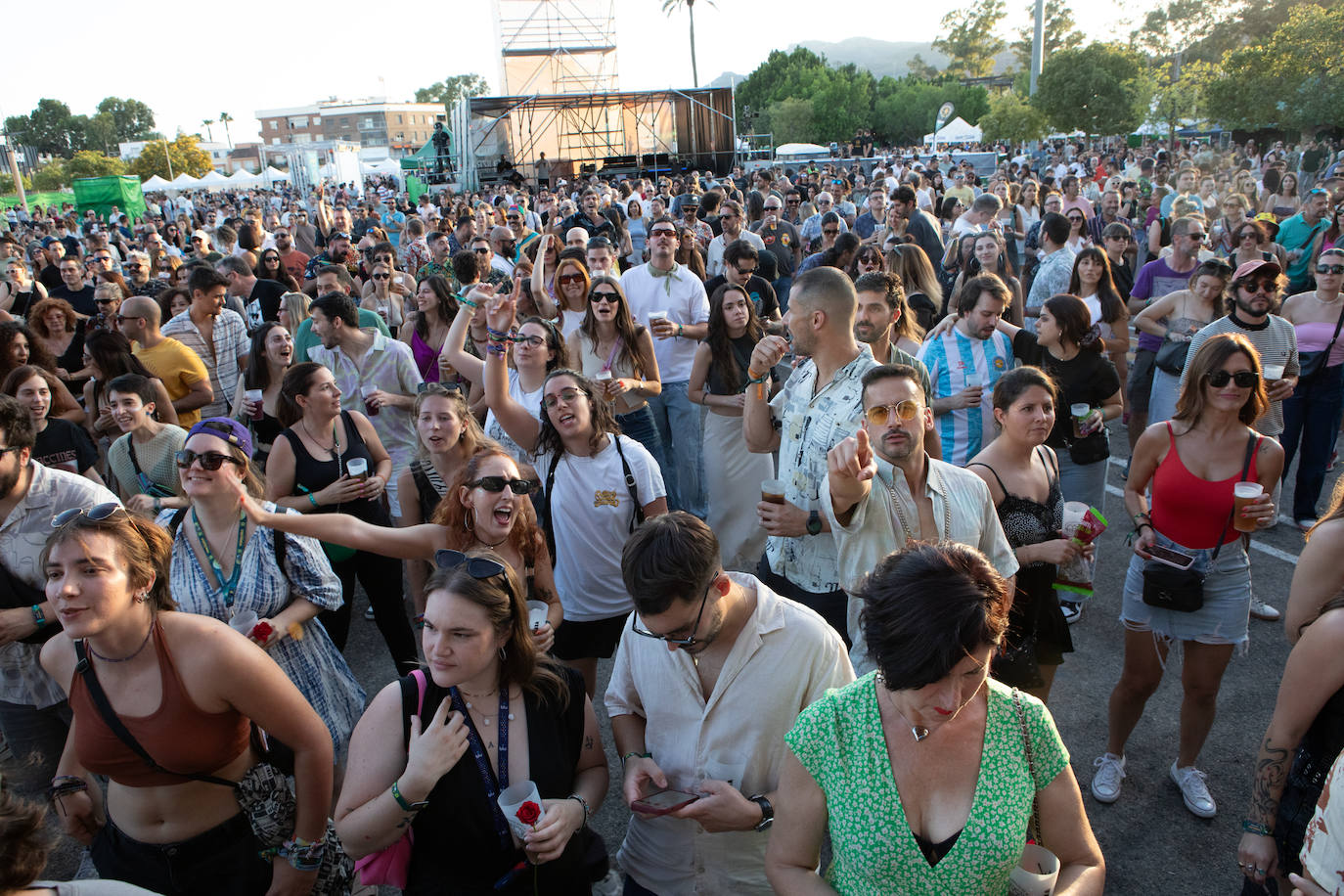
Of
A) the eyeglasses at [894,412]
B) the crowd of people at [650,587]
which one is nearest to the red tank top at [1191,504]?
the crowd of people at [650,587]

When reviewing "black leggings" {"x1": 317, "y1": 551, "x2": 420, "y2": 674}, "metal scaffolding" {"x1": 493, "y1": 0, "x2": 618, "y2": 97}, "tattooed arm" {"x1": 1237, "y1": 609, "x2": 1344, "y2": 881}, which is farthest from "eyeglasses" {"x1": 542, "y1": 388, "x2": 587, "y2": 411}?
"metal scaffolding" {"x1": 493, "y1": 0, "x2": 618, "y2": 97}

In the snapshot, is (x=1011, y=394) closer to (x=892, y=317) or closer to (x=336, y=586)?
(x=892, y=317)

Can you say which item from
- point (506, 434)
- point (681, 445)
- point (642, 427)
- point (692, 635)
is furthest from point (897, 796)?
point (681, 445)

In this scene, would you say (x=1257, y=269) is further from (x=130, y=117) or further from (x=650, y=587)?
(x=130, y=117)

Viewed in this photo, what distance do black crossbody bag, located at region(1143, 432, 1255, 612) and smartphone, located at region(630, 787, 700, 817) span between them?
7.07 ft

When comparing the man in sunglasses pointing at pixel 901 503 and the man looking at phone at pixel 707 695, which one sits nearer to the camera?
the man looking at phone at pixel 707 695

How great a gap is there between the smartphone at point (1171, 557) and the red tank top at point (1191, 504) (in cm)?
11

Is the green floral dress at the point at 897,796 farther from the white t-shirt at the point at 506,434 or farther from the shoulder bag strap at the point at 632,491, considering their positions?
the white t-shirt at the point at 506,434

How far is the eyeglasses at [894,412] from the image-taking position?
2.73m

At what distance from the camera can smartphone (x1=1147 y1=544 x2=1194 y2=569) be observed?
127 inches

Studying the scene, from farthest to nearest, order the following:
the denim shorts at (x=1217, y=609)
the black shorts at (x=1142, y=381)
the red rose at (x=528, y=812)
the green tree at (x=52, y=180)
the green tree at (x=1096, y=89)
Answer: the green tree at (x=52, y=180) → the green tree at (x=1096, y=89) → the black shorts at (x=1142, y=381) → the denim shorts at (x=1217, y=609) → the red rose at (x=528, y=812)

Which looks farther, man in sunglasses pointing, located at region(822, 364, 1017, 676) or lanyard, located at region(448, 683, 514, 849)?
man in sunglasses pointing, located at region(822, 364, 1017, 676)

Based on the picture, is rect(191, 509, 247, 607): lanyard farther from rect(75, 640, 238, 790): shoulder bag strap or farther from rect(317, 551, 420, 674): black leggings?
rect(317, 551, 420, 674): black leggings

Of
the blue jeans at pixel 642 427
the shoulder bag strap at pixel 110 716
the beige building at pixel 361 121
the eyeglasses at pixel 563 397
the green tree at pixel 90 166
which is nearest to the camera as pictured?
the shoulder bag strap at pixel 110 716
